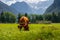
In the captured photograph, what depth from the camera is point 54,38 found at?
61.9ft

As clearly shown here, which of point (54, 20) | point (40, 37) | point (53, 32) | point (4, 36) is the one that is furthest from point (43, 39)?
point (54, 20)

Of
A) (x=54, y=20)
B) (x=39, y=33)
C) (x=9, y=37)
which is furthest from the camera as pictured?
(x=54, y=20)

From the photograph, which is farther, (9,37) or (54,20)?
(54,20)

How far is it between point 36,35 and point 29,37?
76cm

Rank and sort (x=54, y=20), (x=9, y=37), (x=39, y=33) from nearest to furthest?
(x=9, y=37)
(x=39, y=33)
(x=54, y=20)

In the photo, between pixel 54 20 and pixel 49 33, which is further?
pixel 54 20

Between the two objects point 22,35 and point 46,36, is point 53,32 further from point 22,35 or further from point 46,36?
point 22,35

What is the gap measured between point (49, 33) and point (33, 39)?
6.08 ft

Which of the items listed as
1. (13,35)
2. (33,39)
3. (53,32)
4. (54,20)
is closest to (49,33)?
(53,32)

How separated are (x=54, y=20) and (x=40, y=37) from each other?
166m

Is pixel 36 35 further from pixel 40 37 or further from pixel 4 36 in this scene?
pixel 4 36

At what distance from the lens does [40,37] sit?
18844 millimetres

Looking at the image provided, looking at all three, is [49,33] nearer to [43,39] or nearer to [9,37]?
[43,39]

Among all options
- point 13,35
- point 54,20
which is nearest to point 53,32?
point 13,35
